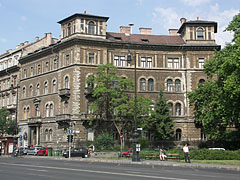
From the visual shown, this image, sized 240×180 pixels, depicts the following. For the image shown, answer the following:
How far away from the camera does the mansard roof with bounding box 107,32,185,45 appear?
191ft

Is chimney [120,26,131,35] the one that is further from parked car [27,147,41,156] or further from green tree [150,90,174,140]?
parked car [27,147,41,156]

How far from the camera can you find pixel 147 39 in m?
59.4

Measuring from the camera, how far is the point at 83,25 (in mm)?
54281

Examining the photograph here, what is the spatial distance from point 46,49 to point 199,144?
28.0 meters

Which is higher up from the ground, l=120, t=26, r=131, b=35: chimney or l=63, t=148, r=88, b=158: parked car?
l=120, t=26, r=131, b=35: chimney

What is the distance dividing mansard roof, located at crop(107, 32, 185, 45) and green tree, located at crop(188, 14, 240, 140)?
13469mm

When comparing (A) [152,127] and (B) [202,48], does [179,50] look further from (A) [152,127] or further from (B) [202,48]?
(A) [152,127]

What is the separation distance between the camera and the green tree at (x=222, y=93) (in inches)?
1324

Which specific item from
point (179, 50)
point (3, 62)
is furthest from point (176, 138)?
point (3, 62)

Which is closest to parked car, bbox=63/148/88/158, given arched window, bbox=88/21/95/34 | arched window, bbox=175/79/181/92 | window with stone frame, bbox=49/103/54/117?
window with stone frame, bbox=49/103/54/117

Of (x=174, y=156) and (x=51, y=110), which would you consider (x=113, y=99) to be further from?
(x=174, y=156)

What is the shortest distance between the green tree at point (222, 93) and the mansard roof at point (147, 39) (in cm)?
1347

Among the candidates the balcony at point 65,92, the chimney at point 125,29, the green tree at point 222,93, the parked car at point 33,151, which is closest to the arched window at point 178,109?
the green tree at point 222,93

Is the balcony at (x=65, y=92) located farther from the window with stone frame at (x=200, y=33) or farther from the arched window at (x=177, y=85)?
the window with stone frame at (x=200, y=33)
